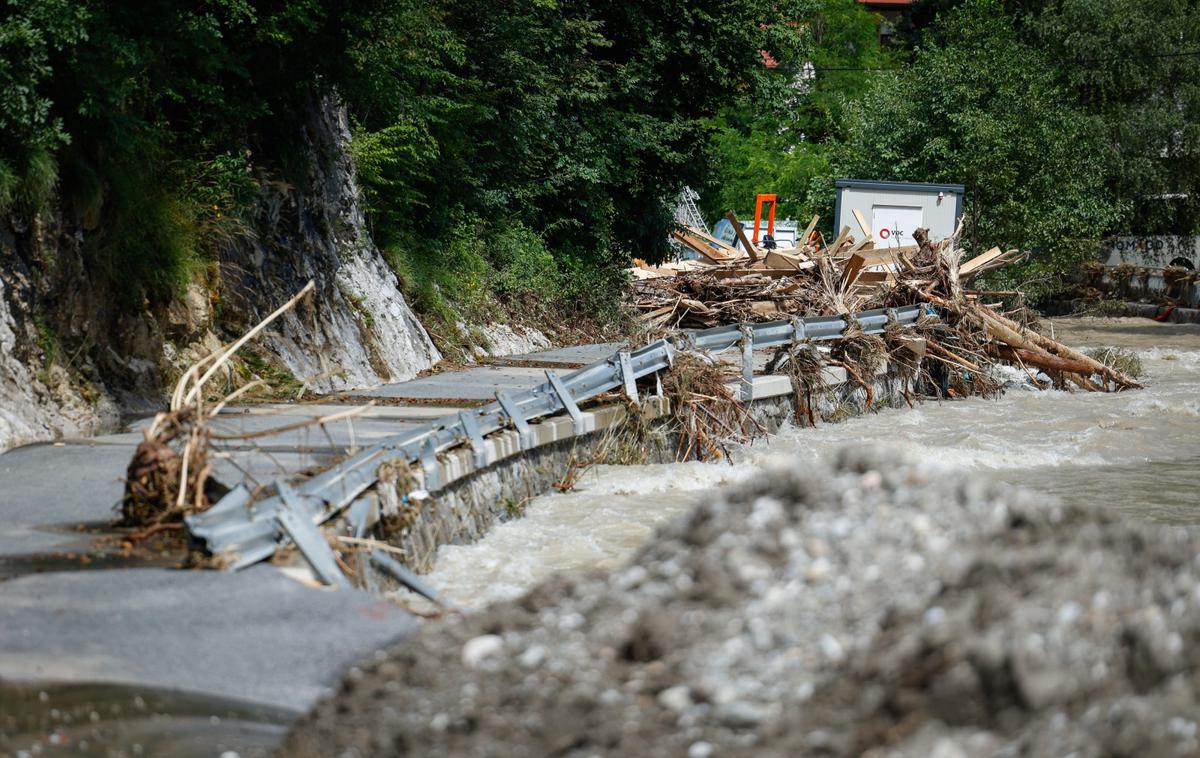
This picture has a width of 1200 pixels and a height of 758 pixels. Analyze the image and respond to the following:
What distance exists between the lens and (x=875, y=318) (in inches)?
717

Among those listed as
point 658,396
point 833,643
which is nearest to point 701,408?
point 658,396

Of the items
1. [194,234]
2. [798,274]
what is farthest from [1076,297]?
[194,234]

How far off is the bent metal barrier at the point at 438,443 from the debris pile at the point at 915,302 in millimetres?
2061

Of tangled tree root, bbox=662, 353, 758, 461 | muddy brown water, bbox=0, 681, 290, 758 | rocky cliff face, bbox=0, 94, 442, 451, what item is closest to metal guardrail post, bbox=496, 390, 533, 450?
rocky cliff face, bbox=0, 94, 442, 451

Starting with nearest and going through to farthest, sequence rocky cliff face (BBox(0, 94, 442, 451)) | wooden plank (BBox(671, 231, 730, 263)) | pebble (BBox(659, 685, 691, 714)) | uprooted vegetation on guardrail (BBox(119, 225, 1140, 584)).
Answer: pebble (BBox(659, 685, 691, 714)) → uprooted vegetation on guardrail (BBox(119, 225, 1140, 584)) → rocky cliff face (BBox(0, 94, 442, 451)) → wooden plank (BBox(671, 231, 730, 263))

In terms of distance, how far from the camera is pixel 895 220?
28.8 m

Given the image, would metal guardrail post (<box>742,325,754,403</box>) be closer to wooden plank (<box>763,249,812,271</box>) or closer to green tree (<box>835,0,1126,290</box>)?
wooden plank (<box>763,249,812,271</box>)

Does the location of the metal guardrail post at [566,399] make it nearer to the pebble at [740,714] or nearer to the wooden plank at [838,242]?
the pebble at [740,714]

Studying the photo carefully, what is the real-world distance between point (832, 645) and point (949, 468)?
33.5 ft

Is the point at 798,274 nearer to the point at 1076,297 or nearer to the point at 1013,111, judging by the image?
the point at 1013,111

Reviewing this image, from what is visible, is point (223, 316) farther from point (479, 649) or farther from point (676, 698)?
point (676, 698)

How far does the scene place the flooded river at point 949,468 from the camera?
8977 millimetres

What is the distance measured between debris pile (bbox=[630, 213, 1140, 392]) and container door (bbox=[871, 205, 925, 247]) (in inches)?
226

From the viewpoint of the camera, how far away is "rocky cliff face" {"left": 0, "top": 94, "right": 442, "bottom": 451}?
32.2ft
